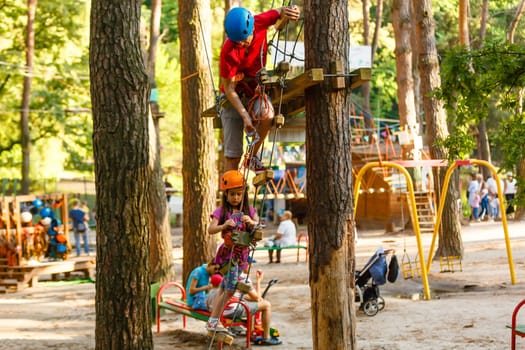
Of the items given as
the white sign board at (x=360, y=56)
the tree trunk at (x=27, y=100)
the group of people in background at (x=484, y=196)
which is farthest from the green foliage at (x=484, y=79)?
the tree trunk at (x=27, y=100)

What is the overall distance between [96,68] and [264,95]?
1.65 metres

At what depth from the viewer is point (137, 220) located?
8266 millimetres

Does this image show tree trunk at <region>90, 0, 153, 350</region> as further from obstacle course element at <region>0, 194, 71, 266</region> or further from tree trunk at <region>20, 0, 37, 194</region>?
tree trunk at <region>20, 0, 37, 194</region>

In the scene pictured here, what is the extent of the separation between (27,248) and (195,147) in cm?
750

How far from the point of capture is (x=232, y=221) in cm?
777

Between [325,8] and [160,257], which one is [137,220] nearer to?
[325,8]

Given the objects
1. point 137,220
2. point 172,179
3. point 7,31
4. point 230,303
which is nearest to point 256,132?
point 137,220

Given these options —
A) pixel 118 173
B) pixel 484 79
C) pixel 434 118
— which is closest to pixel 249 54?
pixel 118 173

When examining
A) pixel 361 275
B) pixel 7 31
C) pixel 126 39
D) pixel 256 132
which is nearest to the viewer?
pixel 256 132

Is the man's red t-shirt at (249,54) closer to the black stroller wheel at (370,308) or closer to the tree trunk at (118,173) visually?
the tree trunk at (118,173)

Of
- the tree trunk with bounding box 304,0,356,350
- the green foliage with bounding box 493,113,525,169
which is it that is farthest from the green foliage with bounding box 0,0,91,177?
the tree trunk with bounding box 304,0,356,350

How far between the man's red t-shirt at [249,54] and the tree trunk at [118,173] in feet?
3.16

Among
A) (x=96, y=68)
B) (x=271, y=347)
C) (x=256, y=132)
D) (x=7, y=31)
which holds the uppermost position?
(x=7, y=31)

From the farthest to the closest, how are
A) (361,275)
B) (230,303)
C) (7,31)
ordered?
(7,31), (361,275), (230,303)
